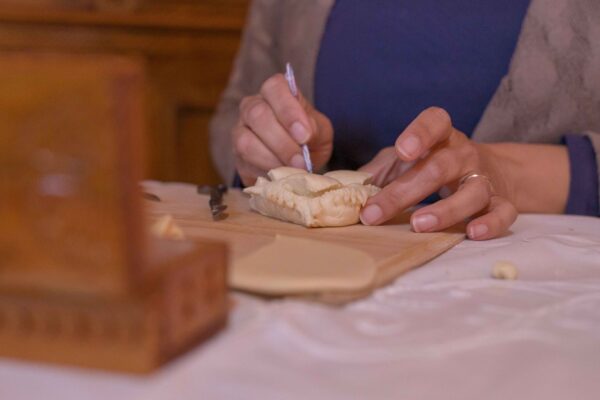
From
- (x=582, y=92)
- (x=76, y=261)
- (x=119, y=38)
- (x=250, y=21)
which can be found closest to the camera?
(x=76, y=261)

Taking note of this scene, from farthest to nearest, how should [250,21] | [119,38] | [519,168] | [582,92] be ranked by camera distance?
[119,38] → [250,21] → [582,92] → [519,168]

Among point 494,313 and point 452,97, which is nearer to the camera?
point 494,313

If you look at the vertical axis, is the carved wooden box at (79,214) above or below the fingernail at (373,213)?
above

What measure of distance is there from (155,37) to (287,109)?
4.06 feet

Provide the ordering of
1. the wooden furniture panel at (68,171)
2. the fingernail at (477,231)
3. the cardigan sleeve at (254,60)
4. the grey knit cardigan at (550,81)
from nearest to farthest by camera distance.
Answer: the wooden furniture panel at (68,171) → the fingernail at (477,231) → the grey knit cardigan at (550,81) → the cardigan sleeve at (254,60)

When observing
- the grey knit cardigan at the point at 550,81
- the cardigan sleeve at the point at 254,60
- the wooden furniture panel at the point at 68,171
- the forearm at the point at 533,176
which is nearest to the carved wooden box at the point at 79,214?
the wooden furniture panel at the point at 68,171

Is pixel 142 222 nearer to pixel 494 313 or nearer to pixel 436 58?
pixel 494 313

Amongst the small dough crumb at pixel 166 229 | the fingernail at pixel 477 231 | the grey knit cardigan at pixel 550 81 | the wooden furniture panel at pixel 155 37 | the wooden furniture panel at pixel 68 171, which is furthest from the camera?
the wooden furniture panel at pixel 155 37

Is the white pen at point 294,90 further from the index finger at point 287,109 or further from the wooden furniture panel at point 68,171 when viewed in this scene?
the wooden furniture panel at point 68,171

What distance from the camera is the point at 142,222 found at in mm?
Answer: 506

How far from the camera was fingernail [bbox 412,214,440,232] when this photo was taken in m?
0.98

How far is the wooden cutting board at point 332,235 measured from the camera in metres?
0.81

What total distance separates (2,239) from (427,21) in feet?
3.55

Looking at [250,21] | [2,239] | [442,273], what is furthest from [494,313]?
[250,21]
